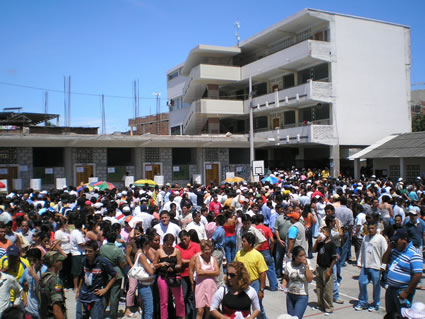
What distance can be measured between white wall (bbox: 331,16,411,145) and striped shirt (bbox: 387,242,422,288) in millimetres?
22884

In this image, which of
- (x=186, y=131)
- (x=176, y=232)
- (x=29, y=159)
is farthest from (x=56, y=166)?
(x=176, y=232)

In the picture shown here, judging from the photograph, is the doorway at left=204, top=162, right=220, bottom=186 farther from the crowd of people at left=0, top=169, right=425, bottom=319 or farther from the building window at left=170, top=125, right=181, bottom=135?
the crowd of people at left=0, top=169, right=425, bottom=319

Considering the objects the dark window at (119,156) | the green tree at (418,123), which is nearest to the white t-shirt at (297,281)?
the dark window at (119,156)

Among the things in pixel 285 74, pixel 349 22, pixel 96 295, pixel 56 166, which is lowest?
pixel 96 295

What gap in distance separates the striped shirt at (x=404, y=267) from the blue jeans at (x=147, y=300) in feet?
11.4

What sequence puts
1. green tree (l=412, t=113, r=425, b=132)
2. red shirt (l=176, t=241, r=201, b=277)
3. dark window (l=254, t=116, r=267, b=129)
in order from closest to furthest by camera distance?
red shirt (l=176, t=241, r=201, b=277) → dark window (l=254, t=116, r=267, b=129) → green tree (l=412, t=113, r=425, b=132)

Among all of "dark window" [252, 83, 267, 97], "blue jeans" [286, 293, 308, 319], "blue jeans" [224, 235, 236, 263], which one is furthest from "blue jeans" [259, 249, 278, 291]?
"dark window" [252, 83, 267, 97]

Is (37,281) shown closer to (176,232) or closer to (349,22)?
(176,232)

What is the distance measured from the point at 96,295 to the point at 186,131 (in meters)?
30.8

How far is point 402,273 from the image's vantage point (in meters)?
5.25

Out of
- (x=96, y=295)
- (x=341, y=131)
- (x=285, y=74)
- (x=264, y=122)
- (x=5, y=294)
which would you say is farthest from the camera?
(x=264, y=122)

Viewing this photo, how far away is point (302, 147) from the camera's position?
3141cm

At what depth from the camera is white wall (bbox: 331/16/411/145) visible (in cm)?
2702

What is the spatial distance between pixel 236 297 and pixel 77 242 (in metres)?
4.25
